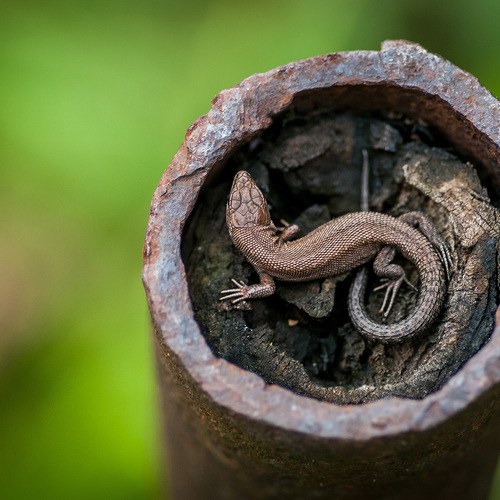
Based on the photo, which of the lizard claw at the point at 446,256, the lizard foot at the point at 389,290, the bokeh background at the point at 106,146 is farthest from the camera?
the bokeh background at the point at 106,146

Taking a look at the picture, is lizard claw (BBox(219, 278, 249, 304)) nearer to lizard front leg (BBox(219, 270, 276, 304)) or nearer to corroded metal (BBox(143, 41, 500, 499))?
lizard front leg (BBox(219, 270, 276, 304))

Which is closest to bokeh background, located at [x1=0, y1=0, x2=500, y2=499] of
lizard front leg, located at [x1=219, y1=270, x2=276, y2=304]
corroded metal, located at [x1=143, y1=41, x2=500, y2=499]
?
corroded metal, located at [x1=143, y1=41, x2=500, y2=499]

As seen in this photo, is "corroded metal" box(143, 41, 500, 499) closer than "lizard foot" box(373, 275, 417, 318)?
Yes

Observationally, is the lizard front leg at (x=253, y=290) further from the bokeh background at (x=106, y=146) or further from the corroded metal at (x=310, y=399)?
the bokeh background at (x=106, y=146)

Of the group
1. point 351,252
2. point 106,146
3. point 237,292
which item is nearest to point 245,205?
point 351,252

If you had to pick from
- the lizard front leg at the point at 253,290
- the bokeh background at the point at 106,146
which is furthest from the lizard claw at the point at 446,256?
the bokeh background at the point at 106,146
